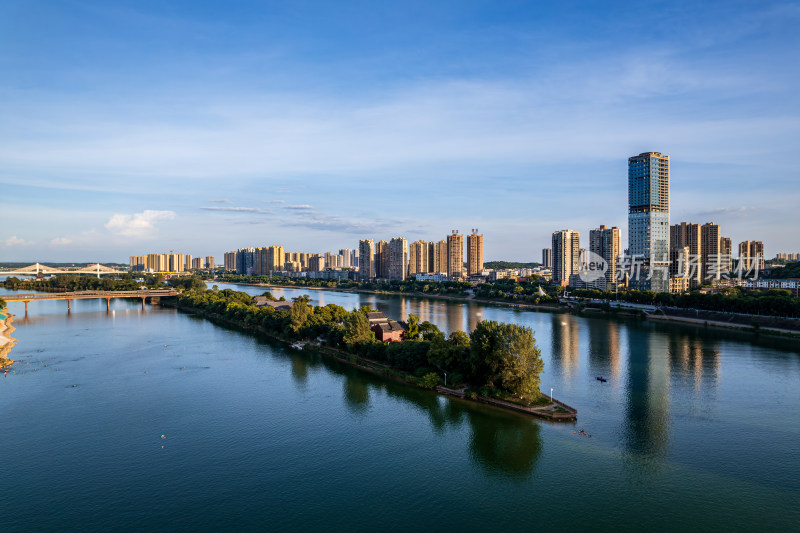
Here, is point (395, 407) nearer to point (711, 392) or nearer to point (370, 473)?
point (370, 473)

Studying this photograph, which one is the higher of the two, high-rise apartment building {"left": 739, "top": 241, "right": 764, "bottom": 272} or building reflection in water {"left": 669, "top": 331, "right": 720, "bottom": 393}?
high-rise apartment building {"left": 739, "top": 241, "right": 764, "bottom": 272}

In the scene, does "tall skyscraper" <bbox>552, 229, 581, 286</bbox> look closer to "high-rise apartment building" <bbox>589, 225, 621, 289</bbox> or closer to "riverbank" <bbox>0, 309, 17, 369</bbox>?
"high-rise apartment building" <bbox>589, 225, 621, 289</bbox>

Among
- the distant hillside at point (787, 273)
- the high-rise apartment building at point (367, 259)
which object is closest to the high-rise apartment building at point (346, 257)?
the high-rise apartment building at point (367, 259)

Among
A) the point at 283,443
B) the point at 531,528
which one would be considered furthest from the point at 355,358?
the point at 531,528

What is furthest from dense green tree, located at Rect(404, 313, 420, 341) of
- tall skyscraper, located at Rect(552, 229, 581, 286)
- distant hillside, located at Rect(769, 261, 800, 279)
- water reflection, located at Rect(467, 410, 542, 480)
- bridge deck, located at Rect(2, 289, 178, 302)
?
distant hillside, located at Rect(769, 261, 800, 279)

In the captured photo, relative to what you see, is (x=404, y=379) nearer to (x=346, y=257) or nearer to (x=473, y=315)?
(x=473, y=315)
